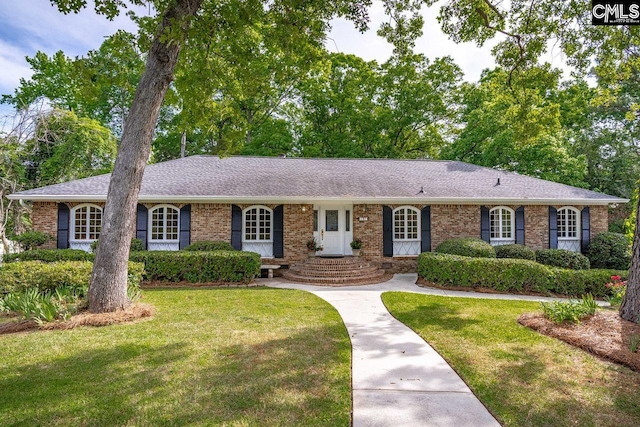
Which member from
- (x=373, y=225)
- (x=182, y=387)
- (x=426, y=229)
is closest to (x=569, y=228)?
(x=426, y=229)

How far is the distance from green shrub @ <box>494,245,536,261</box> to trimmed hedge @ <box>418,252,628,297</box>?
2.31m

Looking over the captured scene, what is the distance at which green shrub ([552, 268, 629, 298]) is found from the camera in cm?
925

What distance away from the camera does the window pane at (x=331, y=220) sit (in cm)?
1373

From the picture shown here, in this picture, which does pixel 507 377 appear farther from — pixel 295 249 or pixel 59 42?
pixel 59 42

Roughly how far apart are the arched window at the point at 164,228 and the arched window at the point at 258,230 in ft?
8.57

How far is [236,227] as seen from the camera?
12688 millimetres

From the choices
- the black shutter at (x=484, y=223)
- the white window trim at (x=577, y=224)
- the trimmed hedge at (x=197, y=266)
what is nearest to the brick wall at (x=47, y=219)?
the trimmed hedge at (x=197, y=266)

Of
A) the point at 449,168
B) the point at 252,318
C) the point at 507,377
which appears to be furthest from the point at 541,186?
the point at 252,318

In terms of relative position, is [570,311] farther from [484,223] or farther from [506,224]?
[506,224]

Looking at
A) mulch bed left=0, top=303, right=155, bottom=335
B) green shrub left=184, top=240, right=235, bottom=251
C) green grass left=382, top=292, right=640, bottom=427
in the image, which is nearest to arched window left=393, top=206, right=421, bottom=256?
green grass left=382, top=292, right=640, bottom=427

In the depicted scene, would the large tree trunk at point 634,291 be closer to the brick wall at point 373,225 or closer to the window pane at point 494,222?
the brick wall at point 373,225

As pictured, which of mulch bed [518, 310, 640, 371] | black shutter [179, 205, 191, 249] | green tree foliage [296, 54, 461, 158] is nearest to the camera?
mulch bed [518, 310, 640, 371]

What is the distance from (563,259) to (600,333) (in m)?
8.49

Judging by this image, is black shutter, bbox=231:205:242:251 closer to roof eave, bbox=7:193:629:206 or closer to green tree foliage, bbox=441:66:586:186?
roof eave, bbox=7:193:629:206
